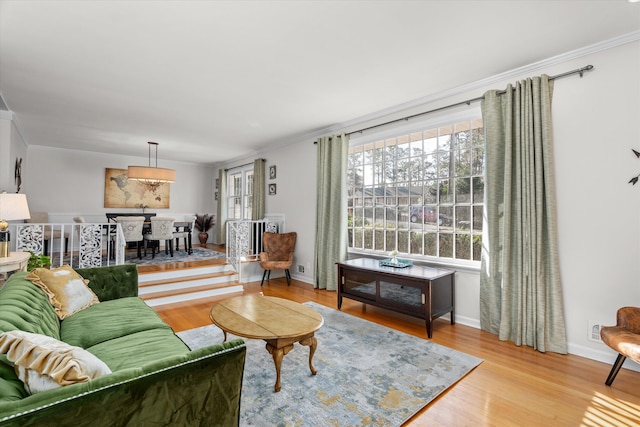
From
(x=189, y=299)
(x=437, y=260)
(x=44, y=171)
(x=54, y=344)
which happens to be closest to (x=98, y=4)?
(x=54, y=344)

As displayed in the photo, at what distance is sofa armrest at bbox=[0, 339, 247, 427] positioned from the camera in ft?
2.68

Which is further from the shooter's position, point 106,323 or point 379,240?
point 379,240

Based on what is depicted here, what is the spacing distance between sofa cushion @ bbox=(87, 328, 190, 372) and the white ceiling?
7.33ft

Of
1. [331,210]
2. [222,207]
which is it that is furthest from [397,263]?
[222,207]

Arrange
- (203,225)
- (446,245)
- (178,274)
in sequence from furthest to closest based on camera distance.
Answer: (203,225)
(178,274)
(446,245)

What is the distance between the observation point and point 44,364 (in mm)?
986

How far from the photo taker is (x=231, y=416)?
3.84ft

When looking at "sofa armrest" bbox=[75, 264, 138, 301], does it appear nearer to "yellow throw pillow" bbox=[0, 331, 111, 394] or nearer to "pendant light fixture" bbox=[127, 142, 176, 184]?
"yellow throw pillow" bbox=[0, 331, 111, 394]

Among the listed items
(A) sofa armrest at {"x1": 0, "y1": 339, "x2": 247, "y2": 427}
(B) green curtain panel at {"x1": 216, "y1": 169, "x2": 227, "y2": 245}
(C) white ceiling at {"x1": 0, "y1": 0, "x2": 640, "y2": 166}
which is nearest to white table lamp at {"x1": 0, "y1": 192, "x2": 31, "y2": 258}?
(C) white ceiling at {"x1": 0, "y1": 0, "x2": 640, "y2": 166}

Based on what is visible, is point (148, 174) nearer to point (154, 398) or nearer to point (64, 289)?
point (64, 289)

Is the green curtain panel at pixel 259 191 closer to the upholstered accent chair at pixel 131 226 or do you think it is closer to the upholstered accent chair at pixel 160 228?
the upholstered accent chair at pixel 160 228

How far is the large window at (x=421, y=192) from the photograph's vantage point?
353cm

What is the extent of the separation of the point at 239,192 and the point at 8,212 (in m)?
5.11

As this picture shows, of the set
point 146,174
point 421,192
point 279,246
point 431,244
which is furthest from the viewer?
point 146,174
